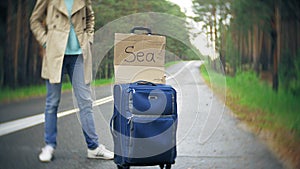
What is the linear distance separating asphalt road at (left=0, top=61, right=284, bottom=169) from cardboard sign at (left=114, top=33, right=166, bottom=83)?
0.87ft

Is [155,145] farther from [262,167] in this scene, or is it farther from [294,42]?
[294,42]

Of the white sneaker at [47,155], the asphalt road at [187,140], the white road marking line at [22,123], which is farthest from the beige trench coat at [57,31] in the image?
the white road marking line at [22,123]

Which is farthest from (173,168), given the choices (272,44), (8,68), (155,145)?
(8,68)

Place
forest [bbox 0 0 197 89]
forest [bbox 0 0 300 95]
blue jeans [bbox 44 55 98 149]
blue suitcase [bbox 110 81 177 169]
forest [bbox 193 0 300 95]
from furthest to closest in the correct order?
forest [bbox 0 0 197 89], forest [bbox 193 0 300 95], forest [bbox 0 0 300 95], blue jeans [bbox 44 55 98 149], blue suitcase [bbox 110 81 177 169]

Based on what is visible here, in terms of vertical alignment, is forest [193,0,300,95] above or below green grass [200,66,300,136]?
above

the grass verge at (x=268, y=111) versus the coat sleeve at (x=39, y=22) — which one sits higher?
the coat sleeve at (x=39, y=22)

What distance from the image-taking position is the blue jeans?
12.9ft

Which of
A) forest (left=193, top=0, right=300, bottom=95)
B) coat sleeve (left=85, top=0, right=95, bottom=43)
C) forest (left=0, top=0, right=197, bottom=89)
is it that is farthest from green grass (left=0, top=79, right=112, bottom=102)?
coat sleeve (left=85, top=0, right=95, bottom=43)

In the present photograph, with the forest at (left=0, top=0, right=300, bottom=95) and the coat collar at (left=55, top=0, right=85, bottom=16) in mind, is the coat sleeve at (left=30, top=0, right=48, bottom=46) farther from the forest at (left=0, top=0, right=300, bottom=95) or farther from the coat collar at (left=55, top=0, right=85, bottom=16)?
the forest at (left=0, top=0, right=300, bottom=95)

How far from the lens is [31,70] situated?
34.7 ft

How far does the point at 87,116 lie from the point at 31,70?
692cm

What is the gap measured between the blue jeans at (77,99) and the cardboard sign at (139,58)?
605 mm

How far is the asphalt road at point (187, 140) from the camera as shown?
3857 millimetres

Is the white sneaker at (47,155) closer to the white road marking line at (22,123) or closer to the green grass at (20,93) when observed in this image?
the white road marking line at (22,123)
